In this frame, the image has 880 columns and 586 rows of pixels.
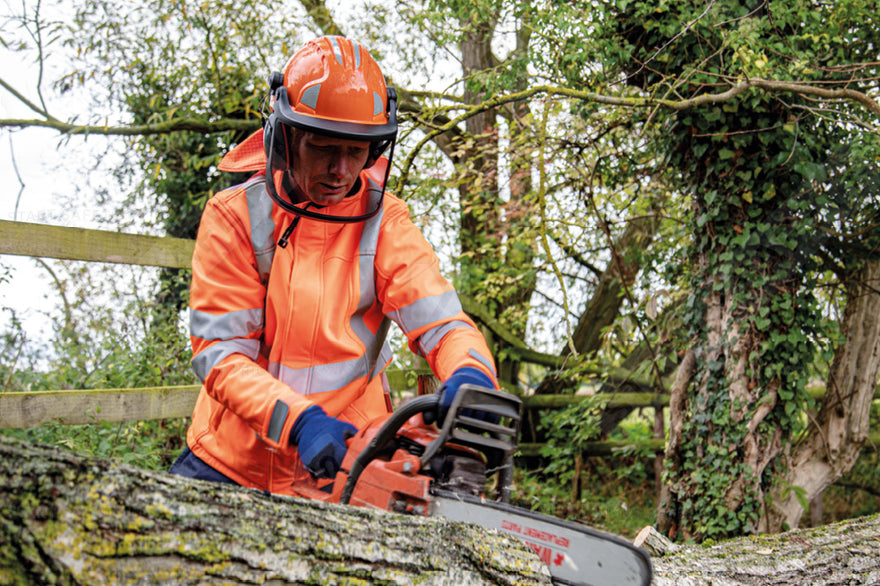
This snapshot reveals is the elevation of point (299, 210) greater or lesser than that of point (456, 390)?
greater

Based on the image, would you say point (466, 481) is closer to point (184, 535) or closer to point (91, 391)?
point (184, 535)

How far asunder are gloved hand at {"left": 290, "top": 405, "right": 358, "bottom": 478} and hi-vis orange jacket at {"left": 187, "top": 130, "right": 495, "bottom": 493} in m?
0.23

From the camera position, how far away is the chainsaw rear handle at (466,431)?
1535 millimetres

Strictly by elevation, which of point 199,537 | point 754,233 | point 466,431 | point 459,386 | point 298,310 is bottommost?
point 199,537

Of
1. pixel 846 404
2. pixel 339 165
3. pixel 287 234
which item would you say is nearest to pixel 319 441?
pixel 287 234

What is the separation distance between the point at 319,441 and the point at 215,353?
45 cm

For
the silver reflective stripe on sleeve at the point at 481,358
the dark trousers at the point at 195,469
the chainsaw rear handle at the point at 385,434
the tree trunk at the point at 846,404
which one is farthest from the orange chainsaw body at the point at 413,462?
the tree trunk at the point at 846,404

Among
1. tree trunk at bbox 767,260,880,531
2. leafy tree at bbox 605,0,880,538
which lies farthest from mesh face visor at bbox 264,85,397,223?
tree trunk at bbox 767,260,880,531

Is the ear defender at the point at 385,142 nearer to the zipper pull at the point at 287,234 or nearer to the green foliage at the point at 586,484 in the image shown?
the zipper pull at the point at 287,234

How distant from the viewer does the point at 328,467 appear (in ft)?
5.42

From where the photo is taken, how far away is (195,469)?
2.00m

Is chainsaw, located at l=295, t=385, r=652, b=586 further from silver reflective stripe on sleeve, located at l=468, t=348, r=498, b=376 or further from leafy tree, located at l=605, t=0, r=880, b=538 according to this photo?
leafy tree, located at l=605, t=0, r=880, b=538

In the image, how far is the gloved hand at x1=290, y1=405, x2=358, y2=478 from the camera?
1.63 metres

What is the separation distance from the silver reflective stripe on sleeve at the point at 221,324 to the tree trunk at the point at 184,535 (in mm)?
799
